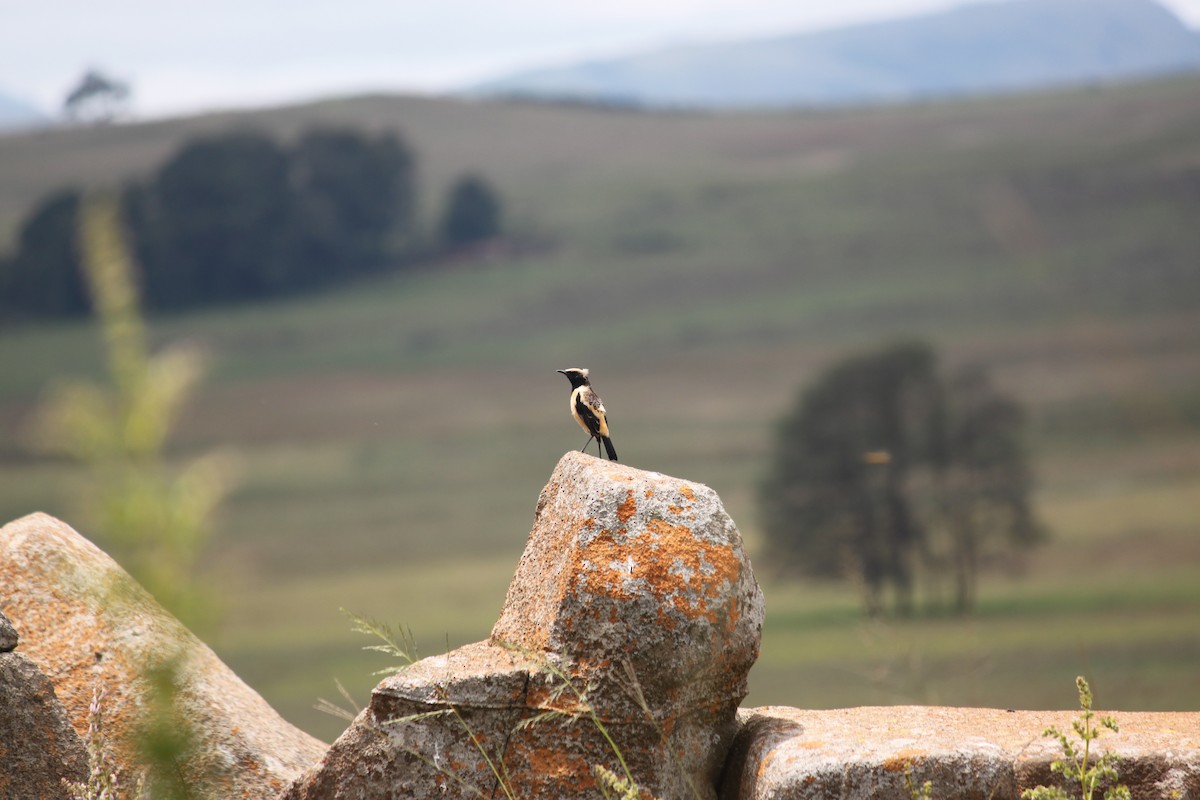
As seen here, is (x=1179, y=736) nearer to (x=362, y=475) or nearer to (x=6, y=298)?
(x=362, y=475)

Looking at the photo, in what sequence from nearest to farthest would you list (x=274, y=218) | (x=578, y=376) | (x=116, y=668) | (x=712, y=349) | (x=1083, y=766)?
(x=1083, y=766), (x=116, y=668), (x=578, y=376), (x=712, y=349), (x=274, y=218)

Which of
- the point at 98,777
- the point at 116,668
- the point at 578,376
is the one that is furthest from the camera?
the point at 578,376

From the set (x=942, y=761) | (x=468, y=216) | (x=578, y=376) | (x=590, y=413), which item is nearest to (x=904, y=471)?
(x=578, y=376)

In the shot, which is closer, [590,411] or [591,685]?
[591,685]

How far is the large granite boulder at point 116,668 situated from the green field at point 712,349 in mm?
33418

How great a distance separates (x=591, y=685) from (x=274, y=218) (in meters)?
129

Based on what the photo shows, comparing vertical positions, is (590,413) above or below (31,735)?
above

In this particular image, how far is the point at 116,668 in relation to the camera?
6965 millimetres

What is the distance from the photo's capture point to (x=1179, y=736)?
591cm

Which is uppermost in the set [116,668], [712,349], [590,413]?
[590,413]

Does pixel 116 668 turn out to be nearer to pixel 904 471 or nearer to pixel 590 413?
pixel 590 413

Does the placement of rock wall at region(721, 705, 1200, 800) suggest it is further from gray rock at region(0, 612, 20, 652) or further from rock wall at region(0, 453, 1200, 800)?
gray rock at region(0, 612, 20, 652)

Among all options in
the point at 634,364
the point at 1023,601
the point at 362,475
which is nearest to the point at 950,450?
the point at 1023,601

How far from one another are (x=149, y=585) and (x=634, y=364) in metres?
108
